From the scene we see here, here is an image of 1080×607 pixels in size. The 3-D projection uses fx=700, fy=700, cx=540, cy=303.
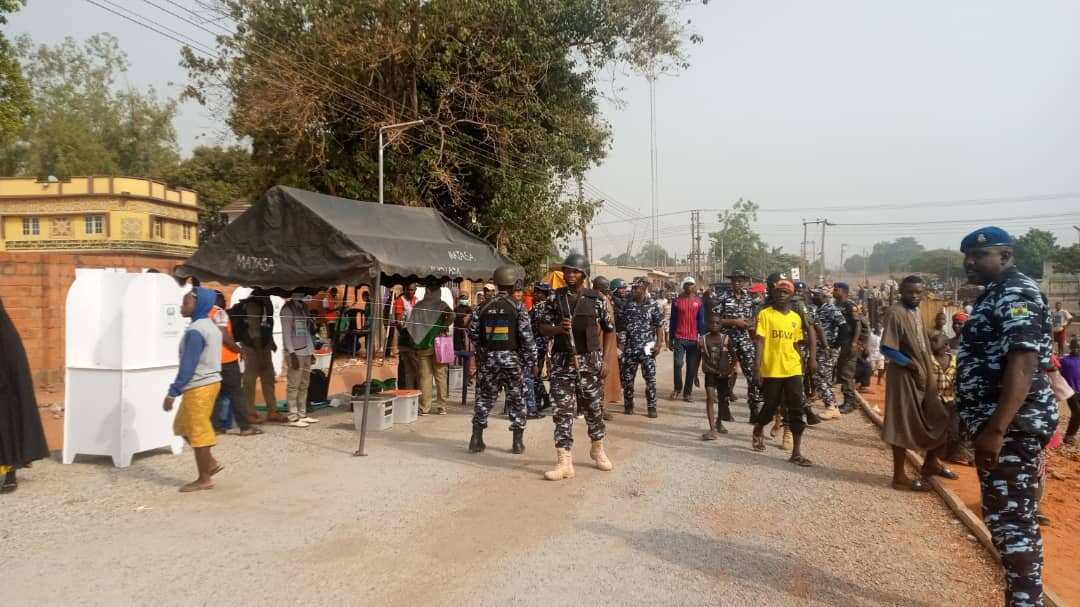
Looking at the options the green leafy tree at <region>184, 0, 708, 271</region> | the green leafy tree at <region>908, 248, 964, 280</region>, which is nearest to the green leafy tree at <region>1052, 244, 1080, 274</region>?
the green leafy tree at <region>908, 248, 964, 280</region>

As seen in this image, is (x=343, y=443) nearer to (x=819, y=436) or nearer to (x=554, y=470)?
(x=554, y=470)

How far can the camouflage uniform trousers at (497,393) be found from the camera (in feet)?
24.5

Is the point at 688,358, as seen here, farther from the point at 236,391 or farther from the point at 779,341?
the point at 236,391

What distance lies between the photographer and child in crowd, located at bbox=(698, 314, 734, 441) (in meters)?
8.23

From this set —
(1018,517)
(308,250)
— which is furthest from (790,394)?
(308,250)

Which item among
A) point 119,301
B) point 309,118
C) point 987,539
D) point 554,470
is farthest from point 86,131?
point 987,539

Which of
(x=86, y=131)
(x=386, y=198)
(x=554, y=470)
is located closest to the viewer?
(x=554, y=470)

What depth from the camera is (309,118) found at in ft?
62.1

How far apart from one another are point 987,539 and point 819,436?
3750 mm

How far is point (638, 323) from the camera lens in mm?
9984

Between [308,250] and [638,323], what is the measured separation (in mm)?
4621

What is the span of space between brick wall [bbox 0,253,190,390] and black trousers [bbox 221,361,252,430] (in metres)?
4.81

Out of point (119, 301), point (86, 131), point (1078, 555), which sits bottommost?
point (1078, 555)

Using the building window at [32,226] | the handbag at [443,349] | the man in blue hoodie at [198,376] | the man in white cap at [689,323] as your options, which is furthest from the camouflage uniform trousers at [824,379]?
the building window at [32,226]
